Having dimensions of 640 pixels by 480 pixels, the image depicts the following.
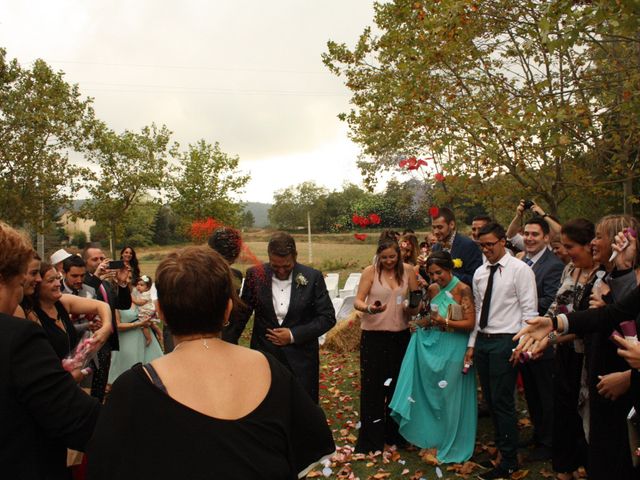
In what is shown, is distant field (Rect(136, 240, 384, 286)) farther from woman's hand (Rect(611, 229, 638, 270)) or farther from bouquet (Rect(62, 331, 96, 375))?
bouquet (Rect(62, 331, 96, 375))

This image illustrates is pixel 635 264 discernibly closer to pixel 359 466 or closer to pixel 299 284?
pixel 299 284

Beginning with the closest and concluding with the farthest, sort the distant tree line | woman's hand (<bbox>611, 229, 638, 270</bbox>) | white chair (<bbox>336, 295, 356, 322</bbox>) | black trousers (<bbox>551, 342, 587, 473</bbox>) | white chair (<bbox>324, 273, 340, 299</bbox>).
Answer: woman's hand (<bbox>611, 229, 638, 270</bbox>) < black trousers (<bbox>551, 342, 587, 473</bbox>) < white chair (<bbox>336, 295, 356, 322</bbox>) < white chair (<bbox>324, 273, 340, 299</bbox>) < the distant tree line

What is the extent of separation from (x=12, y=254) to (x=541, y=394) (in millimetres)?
5587

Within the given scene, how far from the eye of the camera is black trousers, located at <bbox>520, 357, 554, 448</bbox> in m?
6.25

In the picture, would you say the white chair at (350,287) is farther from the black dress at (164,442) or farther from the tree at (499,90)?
the black dress at (164,442)

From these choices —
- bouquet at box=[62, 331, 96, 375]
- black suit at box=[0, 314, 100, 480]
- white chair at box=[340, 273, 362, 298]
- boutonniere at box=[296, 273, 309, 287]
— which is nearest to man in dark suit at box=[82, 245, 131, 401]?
boutonniere at box=[296, 273, 309, 287]

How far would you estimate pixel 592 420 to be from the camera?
4246mm

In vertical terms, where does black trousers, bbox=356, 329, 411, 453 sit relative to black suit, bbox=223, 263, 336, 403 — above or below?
below

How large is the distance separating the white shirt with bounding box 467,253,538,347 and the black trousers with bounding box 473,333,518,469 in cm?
13

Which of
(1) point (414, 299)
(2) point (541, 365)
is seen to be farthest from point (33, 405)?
(2) point (541, 365)

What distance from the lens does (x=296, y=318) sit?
232 inches

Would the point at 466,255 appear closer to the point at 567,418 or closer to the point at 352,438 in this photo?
the point at 567,418

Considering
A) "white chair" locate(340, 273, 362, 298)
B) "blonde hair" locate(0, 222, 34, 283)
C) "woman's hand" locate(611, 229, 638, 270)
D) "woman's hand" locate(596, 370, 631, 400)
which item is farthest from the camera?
"white chair" locate(340, 273, 362, 298)

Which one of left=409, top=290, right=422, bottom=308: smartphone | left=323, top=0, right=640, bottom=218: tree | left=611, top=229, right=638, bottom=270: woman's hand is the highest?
left=323, top=0, right=640, bottom=218: tree
